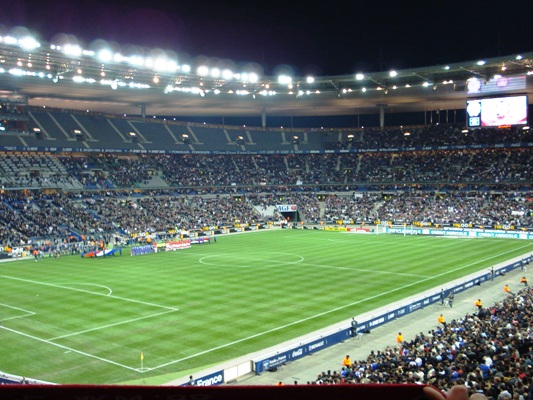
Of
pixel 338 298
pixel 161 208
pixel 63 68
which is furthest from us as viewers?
pixel 161 208

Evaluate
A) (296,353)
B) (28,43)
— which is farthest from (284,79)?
(296,353)

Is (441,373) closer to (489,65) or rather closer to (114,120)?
(489,65)

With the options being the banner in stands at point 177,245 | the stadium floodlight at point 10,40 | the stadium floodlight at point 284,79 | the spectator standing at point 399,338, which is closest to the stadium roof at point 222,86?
the stadium floodlight at point 10,40

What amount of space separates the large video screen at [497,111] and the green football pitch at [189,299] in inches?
791

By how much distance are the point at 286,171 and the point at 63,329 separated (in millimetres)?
77880

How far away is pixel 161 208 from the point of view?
254 ft

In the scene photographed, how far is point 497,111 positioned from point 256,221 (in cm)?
4045

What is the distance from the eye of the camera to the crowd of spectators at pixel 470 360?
37.4ft

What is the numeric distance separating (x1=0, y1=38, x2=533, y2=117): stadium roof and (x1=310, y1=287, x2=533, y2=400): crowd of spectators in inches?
1836

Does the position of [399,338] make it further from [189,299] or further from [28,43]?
[28,43]

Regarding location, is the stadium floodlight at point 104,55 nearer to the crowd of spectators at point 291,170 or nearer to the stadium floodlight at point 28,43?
the stadium floodlight at point 28,43

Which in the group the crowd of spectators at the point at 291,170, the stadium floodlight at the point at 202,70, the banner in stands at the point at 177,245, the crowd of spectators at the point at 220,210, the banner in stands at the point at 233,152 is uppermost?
the stadium floodlight at the point at 202,70

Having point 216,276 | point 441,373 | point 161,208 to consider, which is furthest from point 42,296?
point 161,208

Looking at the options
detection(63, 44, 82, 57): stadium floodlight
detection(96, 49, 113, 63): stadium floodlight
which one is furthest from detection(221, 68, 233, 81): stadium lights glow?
detection(63, 44, 82, 57): stadium floodlight
